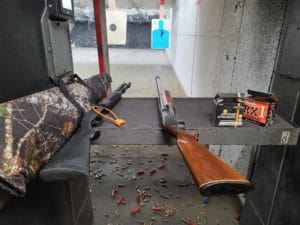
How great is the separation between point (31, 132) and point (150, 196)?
109 centimetres

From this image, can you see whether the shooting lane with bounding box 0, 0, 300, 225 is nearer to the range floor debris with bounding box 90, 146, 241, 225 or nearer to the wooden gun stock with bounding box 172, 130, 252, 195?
the range floor debris with bounding box 90, 146, 241, 225

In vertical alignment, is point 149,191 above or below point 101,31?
below

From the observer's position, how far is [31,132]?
1.65 ft

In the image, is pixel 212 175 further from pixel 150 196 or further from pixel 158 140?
pixel 150 196

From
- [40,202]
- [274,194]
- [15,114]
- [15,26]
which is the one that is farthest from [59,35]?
[274,194]

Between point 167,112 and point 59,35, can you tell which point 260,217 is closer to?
point 167,112

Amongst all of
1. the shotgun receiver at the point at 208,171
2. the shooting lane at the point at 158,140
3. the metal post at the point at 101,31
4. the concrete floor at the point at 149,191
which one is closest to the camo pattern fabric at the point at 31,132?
the shooting lane at the point at 158,140

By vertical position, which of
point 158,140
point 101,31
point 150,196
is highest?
point 101,31

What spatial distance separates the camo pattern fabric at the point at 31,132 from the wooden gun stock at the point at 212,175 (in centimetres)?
35

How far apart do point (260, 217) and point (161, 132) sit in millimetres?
702

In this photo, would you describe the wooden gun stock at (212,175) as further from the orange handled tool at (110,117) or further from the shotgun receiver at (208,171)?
the orange handled tool at (110,117)

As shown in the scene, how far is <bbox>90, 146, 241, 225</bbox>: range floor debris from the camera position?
1.26 meters

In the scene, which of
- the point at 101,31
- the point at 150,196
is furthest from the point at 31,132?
the point at 101,31

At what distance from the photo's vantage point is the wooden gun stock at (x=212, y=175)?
0.43 metres
